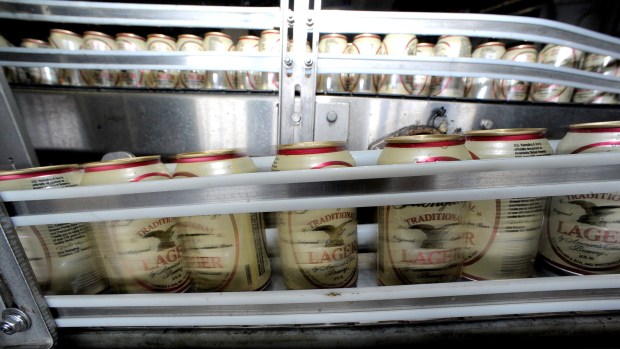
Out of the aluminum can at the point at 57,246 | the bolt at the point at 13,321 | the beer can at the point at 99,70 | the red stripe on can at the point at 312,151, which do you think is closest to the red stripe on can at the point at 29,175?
the aluminum can at the point at 57,246

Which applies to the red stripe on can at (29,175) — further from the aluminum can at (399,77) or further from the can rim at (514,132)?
the aluminum can at (399,77)

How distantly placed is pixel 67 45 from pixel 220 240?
55.6 inches

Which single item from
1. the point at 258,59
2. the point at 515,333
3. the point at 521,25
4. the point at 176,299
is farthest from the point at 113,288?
the point at 521,25

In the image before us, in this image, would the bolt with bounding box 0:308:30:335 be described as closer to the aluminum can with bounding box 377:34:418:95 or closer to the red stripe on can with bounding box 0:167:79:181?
the red stripe on can with bounding box 0:167:79:181

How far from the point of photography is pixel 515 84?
1.28 metres

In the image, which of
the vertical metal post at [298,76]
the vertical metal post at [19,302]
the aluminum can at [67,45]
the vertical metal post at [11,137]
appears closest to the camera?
the vertical metal post at [19,302]

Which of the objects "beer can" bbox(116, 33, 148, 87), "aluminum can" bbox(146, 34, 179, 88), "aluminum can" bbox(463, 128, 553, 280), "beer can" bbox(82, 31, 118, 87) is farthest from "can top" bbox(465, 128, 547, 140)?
"beer can" bbox(82, 31, 118, 87)

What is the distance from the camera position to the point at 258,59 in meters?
0.98

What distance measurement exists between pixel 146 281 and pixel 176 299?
0.41ft

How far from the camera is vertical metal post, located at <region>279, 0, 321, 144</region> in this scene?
36.4 inches

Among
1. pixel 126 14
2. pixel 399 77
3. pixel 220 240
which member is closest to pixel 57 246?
pixel 220 240

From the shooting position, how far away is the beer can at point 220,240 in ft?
1.89

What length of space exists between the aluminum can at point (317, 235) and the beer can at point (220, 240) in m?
0.08

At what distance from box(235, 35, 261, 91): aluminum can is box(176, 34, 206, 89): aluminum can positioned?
0.18 meters
